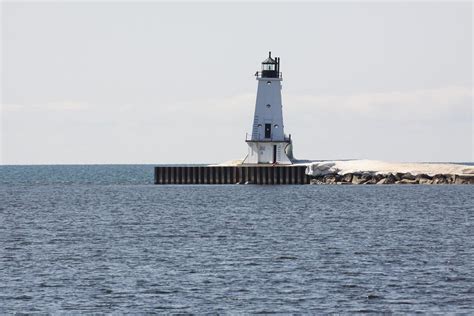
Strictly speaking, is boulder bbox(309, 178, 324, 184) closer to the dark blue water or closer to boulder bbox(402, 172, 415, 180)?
boulder bbox(402, 172, 415, 180)

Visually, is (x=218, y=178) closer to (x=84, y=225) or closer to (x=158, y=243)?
(x=84, y=225)

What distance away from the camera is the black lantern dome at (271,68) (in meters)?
97.3

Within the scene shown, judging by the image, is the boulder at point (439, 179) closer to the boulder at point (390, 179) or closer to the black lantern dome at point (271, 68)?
the boulder at point (390, 179)

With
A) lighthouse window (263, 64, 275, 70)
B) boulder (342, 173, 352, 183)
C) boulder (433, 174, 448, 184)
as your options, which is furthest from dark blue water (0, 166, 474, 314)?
boulder (342, 173, 352, 183)

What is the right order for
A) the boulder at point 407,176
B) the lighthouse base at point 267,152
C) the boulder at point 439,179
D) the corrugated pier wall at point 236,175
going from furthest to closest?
the boulder at point 407,176, the boulder at point 439,179, the lighthouse base at point 267,152, the corrugated pier wall at point 236,175

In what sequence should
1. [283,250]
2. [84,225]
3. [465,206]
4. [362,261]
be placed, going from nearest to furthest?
1. [362,261]
2. [283,250]
3. [84,225]
4. [465,206]

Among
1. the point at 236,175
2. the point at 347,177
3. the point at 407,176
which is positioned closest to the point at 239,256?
the point at 236,175

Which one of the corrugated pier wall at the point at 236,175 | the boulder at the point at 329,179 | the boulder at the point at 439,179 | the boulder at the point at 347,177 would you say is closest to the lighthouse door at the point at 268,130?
the corrugated pier wall at the point at 236,175

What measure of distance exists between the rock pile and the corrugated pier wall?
3.18 m

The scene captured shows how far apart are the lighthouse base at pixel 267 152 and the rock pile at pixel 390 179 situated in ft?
19.7

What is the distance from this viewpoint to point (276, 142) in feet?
318

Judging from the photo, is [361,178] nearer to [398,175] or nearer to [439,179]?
[398,175]

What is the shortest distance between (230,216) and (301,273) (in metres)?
26.6

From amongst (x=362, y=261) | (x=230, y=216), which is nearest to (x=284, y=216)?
(x=230, y=216)
